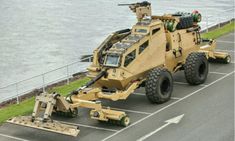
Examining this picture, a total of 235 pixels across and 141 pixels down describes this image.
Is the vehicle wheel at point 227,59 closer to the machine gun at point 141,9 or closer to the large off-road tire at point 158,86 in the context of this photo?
the machine gun at point 141,9

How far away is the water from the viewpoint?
45.2 m

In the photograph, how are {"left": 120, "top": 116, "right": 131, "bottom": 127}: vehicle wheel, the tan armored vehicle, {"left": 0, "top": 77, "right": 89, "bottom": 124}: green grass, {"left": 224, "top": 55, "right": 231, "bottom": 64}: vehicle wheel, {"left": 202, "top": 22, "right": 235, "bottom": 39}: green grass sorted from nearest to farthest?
the tan armored vehicle → {"left": 120, "top": 116, "right": 131, "bottom": 127}: vehicle wheel → {"left": 0, "top": 77, "right": 89, "bottom": 124}: green grass → {"left": 224, "top": 55, "right": 231, "bottom": 64}: vehicle wheel → {"left": 202, "top": 22, "right": 235, "bottom": 39}: green grass

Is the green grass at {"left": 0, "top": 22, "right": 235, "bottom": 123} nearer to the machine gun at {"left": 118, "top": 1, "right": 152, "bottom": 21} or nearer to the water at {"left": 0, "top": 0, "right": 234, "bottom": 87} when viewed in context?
the machine gun at {"left": 118, "top": 1, "right": 152, "bottom": 21}

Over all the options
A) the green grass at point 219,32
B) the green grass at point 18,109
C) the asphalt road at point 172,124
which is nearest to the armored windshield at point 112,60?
the asphalt road at point 172,124

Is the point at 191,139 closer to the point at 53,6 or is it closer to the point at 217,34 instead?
the point at 217,34

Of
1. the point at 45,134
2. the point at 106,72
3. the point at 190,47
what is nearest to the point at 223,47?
the point at 190,47

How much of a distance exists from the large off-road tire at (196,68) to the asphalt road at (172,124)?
0.37 meters

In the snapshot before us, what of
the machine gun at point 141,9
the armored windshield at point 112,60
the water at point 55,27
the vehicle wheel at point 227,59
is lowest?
the water at point 55,27

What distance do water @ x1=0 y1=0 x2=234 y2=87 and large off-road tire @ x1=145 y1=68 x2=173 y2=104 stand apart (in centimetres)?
2002

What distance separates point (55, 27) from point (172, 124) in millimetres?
43329

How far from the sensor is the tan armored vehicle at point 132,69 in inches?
719

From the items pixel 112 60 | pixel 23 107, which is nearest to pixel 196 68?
pixel 112 60

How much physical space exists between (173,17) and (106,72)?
4989 mm

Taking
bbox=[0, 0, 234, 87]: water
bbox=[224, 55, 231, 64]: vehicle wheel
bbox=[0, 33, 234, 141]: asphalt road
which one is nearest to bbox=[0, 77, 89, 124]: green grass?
bbox=[0, 33, 234, 141]: asphalt road
